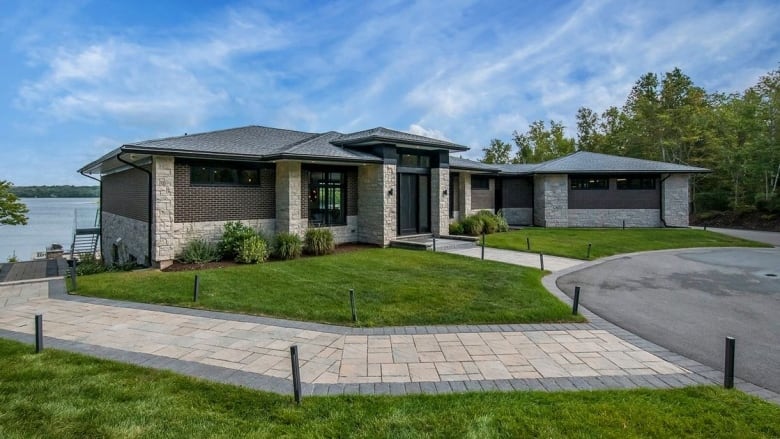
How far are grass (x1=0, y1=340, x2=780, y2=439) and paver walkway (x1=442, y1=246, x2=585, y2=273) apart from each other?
7.31m

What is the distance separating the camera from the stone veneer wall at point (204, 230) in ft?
36.9

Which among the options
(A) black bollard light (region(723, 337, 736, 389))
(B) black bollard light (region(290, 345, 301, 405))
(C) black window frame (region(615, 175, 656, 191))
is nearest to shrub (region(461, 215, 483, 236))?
(C) black window frame (region(615, 175, 656, 191))

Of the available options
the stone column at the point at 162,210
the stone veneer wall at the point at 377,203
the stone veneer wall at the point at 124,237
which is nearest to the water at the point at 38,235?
the stone veneer wall at the point at 124,237

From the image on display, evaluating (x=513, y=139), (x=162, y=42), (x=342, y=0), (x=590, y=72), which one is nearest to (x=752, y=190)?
(x=590, y=72)

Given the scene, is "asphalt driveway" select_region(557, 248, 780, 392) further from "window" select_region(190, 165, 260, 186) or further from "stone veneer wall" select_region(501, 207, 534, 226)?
"stone veneer wall" select_region(501, 207, 534, 226)

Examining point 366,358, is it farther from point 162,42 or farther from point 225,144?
point 162,42

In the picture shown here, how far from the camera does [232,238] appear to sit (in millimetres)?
11602

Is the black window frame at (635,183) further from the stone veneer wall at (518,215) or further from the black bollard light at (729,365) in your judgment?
the black bollard light at (729,365)

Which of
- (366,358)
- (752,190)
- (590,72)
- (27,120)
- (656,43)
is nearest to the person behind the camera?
(366,358)

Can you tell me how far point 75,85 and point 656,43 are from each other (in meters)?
22.1

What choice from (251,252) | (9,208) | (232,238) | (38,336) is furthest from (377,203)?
(9,208)

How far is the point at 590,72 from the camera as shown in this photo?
19703 millimetres

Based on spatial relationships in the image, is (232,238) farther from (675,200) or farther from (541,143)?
(541,143)

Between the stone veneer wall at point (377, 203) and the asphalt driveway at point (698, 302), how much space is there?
6208mm
